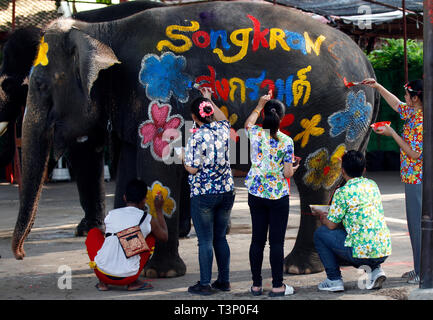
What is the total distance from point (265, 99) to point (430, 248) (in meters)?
1.54

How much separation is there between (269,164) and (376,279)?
1.16m

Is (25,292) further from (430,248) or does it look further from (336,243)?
(430,248)

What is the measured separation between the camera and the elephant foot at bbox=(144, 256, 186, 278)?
5.45m

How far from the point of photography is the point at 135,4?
21.7 feet

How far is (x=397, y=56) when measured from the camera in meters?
16.3

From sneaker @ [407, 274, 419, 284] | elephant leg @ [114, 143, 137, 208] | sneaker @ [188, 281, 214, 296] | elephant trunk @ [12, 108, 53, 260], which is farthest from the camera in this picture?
elephant leg @ [114, 143, 137, 208]

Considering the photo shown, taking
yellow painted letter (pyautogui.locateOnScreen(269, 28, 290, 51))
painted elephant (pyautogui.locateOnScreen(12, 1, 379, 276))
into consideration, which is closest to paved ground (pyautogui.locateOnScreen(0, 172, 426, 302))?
painted elephant (pyautogui.locateOnScreen(12, 1, 379, 276))

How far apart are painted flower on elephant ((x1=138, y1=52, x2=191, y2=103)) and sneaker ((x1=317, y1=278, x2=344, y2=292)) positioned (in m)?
1.80

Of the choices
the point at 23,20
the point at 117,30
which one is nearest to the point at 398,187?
the point at 23,20

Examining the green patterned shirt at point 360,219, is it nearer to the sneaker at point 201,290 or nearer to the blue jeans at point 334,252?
the blue jeans at point 334,252

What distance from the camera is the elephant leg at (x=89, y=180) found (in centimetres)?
747

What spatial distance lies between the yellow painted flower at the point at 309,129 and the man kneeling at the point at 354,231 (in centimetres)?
73

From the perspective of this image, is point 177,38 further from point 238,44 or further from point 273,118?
point 273,118

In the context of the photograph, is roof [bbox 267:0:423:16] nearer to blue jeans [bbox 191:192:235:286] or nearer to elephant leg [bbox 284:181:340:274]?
elephant leg [bbox 284:181:340:274]
